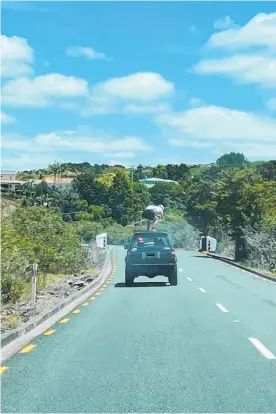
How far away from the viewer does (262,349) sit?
10.8m

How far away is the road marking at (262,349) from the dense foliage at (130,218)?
25.0ft

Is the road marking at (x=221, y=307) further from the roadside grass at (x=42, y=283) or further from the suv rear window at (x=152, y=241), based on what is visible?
the suv rear window at (x=152, y=241)

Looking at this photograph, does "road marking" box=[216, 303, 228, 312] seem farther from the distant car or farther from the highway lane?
the distant car

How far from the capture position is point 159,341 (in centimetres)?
1162

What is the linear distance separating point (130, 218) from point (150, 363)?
9187 cm

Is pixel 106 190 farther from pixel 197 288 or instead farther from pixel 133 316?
pixel 133 316

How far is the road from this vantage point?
732 centimetres

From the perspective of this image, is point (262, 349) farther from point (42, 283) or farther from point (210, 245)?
point (210, 245)

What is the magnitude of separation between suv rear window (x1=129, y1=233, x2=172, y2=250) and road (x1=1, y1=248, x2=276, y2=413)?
29.4ft

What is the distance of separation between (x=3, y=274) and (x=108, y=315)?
3.22 m

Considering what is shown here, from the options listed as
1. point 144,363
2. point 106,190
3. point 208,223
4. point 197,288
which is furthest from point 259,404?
point 106,190

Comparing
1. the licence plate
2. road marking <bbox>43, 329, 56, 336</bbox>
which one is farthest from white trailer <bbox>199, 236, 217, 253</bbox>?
road marking <bbox>43, 329, 56, 336</bbox>

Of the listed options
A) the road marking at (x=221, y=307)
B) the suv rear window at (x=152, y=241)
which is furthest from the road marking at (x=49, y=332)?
the suv rear window at (x=152, y=241)

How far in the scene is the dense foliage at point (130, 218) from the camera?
1067 inches
